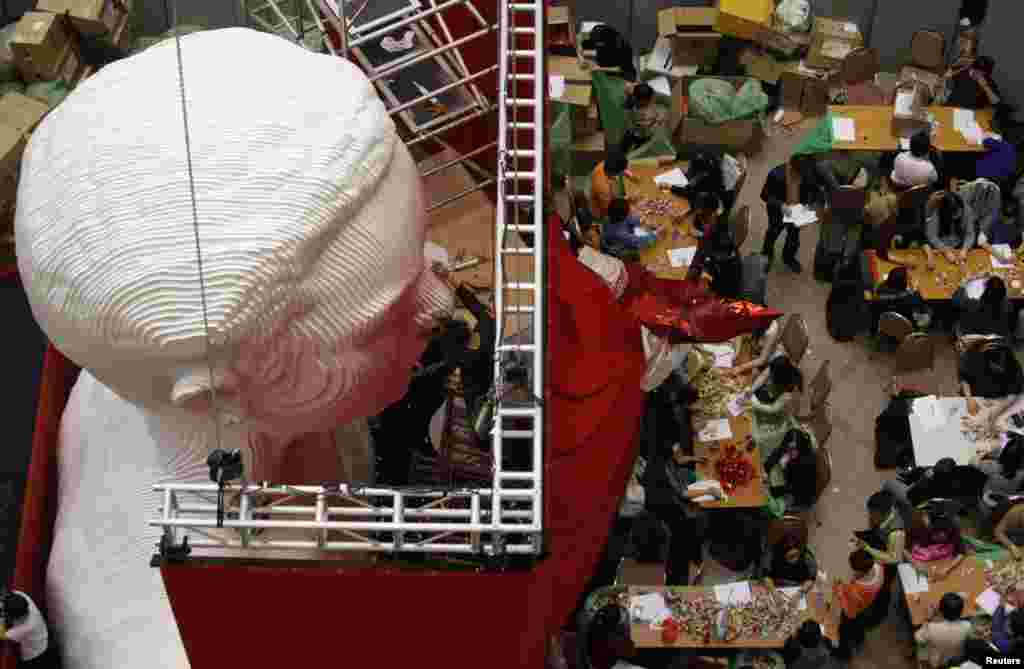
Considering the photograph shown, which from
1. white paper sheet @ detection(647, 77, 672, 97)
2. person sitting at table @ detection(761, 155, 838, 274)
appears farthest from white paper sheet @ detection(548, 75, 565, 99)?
person sitting at table @ detection(761, 155, 838, 274)

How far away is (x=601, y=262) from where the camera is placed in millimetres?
14641

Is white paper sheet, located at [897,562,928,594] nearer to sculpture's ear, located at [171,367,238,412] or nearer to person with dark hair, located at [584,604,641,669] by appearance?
person with dark hair, located at [584,604,641,669]

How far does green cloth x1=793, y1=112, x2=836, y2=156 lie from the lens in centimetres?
1642

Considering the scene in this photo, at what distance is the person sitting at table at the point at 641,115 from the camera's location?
1659cm

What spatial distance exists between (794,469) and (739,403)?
2.25 ft

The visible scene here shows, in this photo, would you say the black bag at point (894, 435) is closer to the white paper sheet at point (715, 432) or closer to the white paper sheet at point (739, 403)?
the white paper sheet at point (739, 403)

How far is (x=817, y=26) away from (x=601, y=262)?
14.9 ft

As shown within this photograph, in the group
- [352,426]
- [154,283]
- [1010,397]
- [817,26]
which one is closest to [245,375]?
[154,283]

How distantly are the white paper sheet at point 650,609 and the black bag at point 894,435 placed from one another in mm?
2844

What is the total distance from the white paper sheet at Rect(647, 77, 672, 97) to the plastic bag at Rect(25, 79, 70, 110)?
5.56m

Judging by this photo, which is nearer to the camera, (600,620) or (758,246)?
(600,620)

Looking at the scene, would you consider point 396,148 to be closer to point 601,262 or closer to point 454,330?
point 454,330

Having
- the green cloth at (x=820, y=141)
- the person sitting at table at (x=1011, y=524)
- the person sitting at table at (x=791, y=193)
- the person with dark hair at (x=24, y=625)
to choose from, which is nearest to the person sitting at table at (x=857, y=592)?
the person sitting at table at (x=1011, y=524)

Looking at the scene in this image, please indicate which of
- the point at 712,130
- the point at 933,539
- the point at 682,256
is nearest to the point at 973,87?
the point at 712,130
